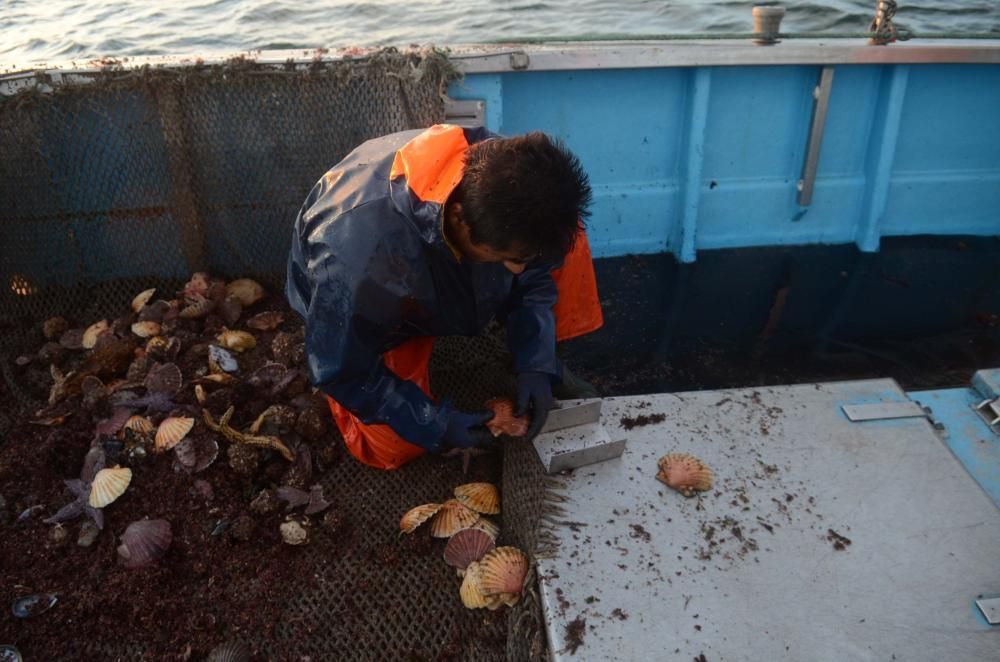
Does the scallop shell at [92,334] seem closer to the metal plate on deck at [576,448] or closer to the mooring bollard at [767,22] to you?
the metal plate on deck at [576,448]

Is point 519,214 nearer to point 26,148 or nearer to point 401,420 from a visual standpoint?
point 401,420

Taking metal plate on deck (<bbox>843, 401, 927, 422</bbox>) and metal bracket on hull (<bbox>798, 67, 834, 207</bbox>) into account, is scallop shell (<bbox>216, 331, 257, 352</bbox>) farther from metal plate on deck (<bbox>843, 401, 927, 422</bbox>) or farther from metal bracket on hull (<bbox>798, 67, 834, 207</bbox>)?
metal bracket on hull (<bbox>798, 67, 834, 207</bbox>)

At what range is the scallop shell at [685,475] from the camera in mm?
2162

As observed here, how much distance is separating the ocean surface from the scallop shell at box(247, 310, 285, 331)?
12.2ft

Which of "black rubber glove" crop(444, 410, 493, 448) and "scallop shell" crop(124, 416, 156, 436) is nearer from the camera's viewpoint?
"black rubber glove" crop(444, 410, 493, 448)

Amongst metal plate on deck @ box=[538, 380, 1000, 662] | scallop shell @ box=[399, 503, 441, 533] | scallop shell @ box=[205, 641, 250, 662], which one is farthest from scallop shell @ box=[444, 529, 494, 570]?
scallop shell @ box=[205, 641, 250, 662]

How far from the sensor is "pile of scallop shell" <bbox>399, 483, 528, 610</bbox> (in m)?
2.05

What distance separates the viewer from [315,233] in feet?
6.91

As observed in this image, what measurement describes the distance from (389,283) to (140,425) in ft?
4.02

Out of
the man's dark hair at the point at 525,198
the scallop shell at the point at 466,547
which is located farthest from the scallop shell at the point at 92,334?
the man's dark hair at the point at 525,198

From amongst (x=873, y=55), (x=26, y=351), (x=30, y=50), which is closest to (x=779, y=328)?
(x=873, y=55)

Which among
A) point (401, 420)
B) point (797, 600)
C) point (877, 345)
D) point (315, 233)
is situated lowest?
point (877, 345)

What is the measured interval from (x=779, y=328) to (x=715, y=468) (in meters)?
1.79

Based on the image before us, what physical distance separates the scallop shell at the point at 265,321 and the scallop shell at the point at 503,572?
1.68 meters
